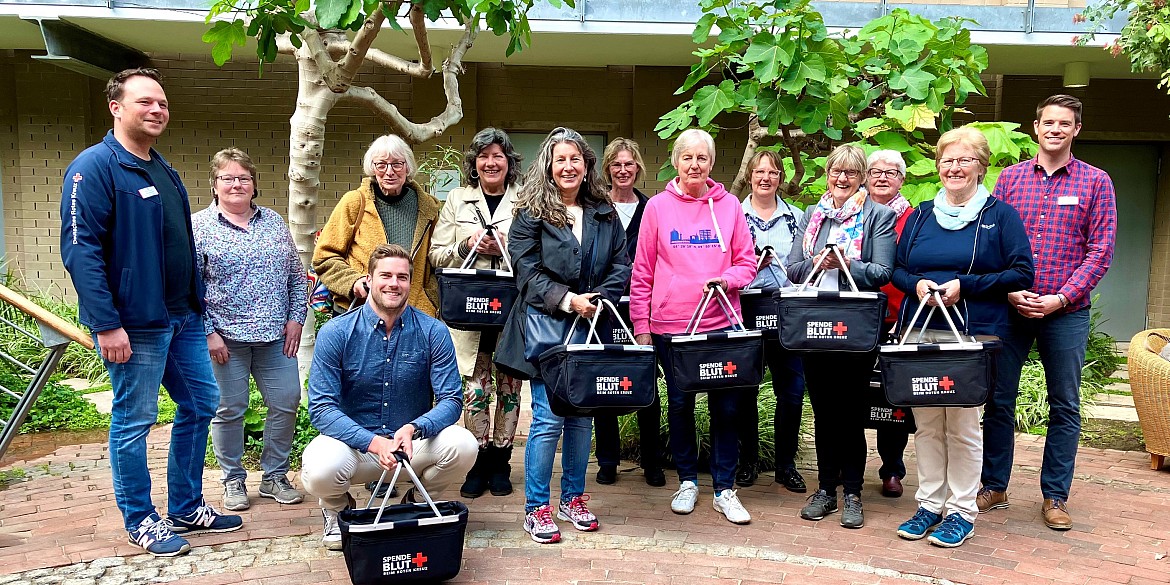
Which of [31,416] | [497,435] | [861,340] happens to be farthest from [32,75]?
[861,340]

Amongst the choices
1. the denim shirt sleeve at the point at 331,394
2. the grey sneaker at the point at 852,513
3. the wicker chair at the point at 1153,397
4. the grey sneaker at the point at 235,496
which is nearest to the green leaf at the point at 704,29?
the grey sneaker at the point at 852,513

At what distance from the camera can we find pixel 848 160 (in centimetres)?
475

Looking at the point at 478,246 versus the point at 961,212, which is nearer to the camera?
the point at 961,212

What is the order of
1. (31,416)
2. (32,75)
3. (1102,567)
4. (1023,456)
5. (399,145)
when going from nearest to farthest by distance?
(1102,567)
(399,145)
(1023,456)
(31,416)
(32,75)

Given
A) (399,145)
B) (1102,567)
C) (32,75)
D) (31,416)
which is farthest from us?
(32,75)

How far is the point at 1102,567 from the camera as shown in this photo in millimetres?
4207

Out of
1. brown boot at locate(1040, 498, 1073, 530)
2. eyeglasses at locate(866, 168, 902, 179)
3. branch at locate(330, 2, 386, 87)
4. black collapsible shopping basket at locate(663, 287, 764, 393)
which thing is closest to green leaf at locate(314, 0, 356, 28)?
branch at locate(330, 2, 386, 87)

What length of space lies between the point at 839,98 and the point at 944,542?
11.2 feet

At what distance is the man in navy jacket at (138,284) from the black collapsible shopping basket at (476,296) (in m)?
1.17

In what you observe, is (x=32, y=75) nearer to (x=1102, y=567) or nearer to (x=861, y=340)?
(x=861, y=340)

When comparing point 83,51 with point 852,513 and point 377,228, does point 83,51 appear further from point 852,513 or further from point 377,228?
point 852,513

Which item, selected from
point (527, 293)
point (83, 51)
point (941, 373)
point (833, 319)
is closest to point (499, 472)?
point (527, 293)

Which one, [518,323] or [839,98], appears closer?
[518,323]

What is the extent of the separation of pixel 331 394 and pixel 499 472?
1.41m
